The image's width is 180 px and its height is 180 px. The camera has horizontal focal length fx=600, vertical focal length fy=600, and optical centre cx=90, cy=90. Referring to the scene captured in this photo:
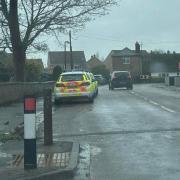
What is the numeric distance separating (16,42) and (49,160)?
2740cm

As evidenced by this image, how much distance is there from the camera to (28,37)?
37.8 metres

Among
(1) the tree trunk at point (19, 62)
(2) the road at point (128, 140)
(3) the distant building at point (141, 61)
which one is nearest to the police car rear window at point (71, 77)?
(2) the road at point (128, 140)

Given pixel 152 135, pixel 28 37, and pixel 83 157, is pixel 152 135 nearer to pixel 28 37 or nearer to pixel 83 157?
pixel 83 157

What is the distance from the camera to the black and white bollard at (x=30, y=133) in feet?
29.7

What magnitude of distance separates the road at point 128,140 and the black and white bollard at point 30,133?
93 cm

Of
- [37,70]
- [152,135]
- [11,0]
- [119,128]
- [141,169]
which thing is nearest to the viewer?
[141,169]

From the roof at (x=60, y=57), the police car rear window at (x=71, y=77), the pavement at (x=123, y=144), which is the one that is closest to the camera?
the pavement at (x=123, y=144)

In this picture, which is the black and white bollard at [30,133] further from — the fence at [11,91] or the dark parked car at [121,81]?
the dark parked car at [121,81]

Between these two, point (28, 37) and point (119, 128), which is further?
point (28, 37)

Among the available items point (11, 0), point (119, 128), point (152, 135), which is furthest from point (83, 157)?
point (11, 0)

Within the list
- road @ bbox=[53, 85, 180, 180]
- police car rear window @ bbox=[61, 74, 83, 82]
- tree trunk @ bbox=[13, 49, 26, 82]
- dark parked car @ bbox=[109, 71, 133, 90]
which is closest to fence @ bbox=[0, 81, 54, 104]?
police car rear window @ bbox=[61, 74, 83, 82]

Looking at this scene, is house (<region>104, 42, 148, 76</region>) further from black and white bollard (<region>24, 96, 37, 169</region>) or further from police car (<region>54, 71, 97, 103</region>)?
black and white bollard (<region>24, 96, 37, 169</region>)

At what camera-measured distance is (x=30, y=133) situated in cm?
912

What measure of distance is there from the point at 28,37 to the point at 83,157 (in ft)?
91.4
